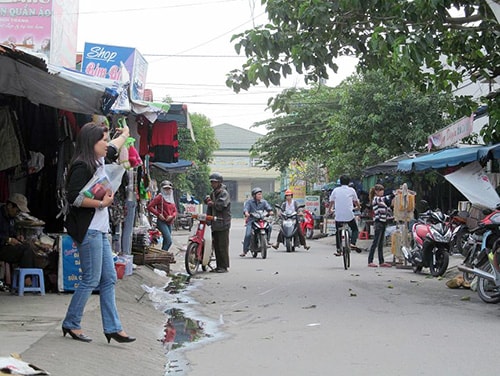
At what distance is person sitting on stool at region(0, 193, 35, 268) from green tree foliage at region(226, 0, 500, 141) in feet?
11.7

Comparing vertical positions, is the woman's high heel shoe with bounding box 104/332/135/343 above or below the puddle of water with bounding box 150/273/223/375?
above

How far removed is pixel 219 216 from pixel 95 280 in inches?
328

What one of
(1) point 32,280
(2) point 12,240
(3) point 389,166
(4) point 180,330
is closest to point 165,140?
(2) point 12,240

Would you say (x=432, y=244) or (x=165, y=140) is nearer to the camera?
(x=165, y=140)

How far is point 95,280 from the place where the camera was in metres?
6.00

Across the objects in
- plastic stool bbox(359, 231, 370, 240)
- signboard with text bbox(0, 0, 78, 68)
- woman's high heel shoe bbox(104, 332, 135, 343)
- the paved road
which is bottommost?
the paved road

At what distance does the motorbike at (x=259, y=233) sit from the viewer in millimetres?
18156

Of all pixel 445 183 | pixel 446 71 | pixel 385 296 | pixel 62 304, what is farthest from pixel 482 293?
pixel 445 183

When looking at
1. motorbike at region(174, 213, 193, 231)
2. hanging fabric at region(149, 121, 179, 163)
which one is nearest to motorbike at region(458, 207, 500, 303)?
hanging fabric at region(149, 121, 179, 163)

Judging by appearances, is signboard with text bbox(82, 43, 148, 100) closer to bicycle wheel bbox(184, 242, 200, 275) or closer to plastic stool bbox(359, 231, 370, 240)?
bicycle wheel bbox(184, 242, 200, 275)

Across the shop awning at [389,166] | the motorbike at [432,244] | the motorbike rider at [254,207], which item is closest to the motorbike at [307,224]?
the shop awning at [389,166]

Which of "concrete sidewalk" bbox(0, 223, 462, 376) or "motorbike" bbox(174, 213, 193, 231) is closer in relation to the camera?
"concrete sidewalk" bbox(0, 223, 462, 376)

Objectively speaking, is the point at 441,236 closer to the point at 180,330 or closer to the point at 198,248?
the point at 198,248

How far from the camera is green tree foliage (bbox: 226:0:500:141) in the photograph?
380 inches
